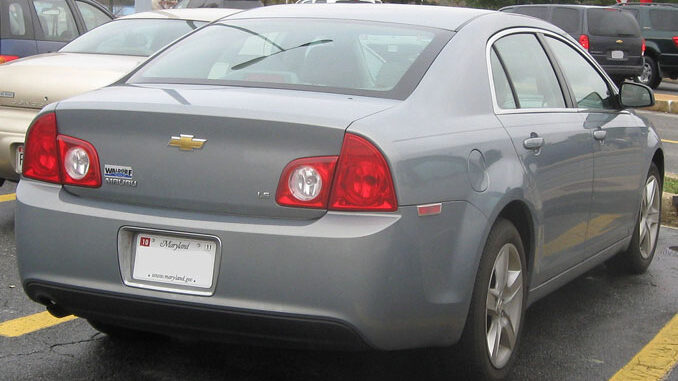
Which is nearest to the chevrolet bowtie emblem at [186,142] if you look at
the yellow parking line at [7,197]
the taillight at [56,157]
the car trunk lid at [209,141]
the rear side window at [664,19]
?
the car trunk lid at [209,141]

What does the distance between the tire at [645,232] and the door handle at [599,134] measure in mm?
850

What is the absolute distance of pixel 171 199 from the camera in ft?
12.0

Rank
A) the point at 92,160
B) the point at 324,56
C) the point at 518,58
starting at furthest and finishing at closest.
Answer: the point at 518,58 → the point at 324,56 → the point at 92,160

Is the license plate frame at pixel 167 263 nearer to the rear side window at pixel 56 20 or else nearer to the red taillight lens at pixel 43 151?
the red taillight lens at pixel 43 151

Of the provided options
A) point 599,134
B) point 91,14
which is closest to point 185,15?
point 91,14

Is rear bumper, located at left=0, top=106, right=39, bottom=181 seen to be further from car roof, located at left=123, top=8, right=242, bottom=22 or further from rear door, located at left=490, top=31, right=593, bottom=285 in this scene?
rear door, located at left=490, top=31, right=593, bottom=285

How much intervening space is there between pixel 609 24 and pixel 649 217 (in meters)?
15.9

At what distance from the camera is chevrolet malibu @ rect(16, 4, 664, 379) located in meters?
3.48

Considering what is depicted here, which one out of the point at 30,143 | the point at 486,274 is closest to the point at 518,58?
the point at 486,274

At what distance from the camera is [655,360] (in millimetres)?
4730

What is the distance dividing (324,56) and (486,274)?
1.09m

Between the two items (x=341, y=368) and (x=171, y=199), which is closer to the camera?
(x=171, y=199)

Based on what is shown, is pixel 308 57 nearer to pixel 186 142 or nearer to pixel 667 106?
pixel 186 142

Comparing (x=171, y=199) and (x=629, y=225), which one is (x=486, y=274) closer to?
(x=171, y=199)
